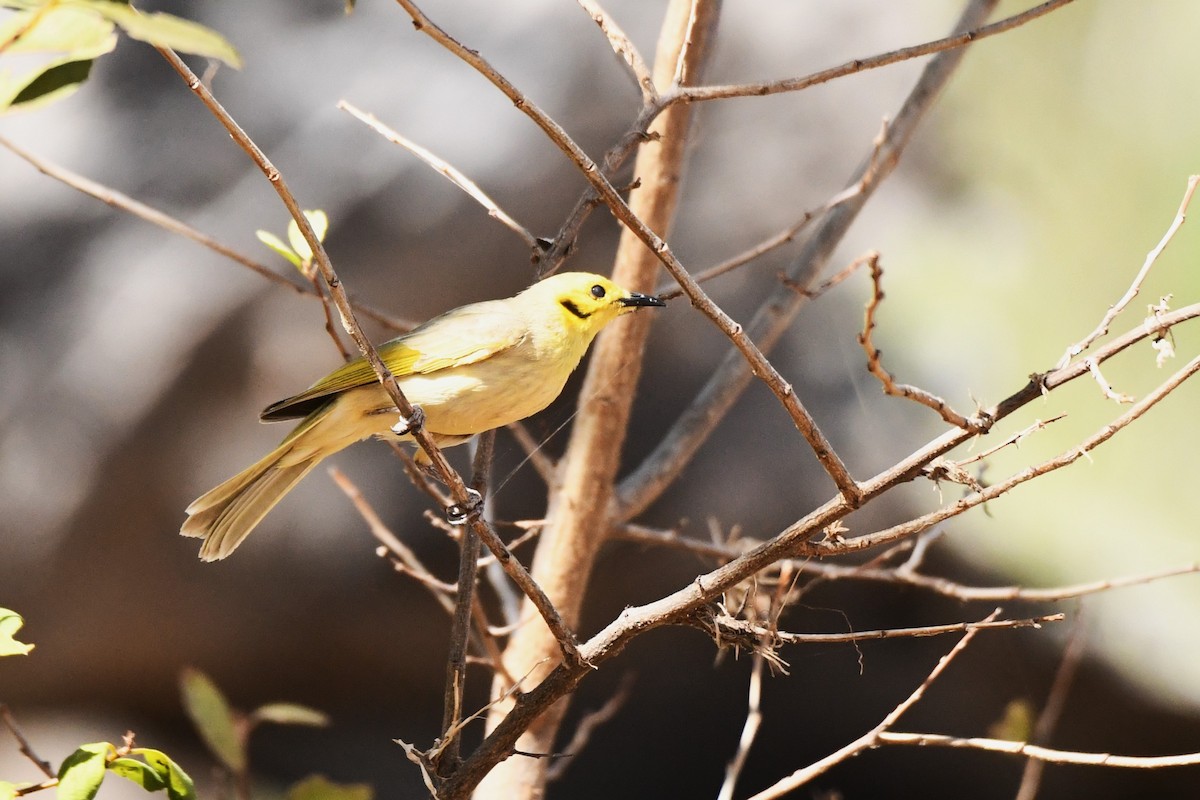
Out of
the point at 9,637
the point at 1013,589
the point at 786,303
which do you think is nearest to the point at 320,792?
the point at 9,637

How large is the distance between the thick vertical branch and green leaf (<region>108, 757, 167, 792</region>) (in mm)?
1239

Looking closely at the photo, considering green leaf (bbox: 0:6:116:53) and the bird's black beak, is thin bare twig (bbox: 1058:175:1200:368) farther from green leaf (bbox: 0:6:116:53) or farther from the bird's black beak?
the bird's black beak

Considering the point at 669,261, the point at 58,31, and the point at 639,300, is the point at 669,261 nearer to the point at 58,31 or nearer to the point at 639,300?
the point at 58,31

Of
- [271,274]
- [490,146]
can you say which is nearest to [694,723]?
[490,146]

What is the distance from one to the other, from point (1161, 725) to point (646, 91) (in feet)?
10.3

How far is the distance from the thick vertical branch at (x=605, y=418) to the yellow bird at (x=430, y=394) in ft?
0.68

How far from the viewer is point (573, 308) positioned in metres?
2.31

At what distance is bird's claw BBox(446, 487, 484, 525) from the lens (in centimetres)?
146

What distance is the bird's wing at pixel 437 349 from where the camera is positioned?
2.04 meters

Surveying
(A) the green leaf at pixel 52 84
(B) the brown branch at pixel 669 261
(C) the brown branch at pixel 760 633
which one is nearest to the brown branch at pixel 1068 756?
(C) the brown branch at pixel 760 633

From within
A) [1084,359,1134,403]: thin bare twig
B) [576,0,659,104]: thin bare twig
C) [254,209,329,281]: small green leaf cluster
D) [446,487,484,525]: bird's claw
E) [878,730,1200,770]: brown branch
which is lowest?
[878,730,1200,770]: brown branch

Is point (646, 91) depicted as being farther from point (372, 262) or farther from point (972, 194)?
point (972, 194)

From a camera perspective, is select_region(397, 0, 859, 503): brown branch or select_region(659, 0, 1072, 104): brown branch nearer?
select_region(397, 0, 859, 503): brown branch

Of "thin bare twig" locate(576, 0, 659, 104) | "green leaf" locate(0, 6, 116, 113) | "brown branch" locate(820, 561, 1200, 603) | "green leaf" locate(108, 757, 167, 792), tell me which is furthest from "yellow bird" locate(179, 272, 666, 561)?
"green leaf" locate(0, 6, 116, 113)
